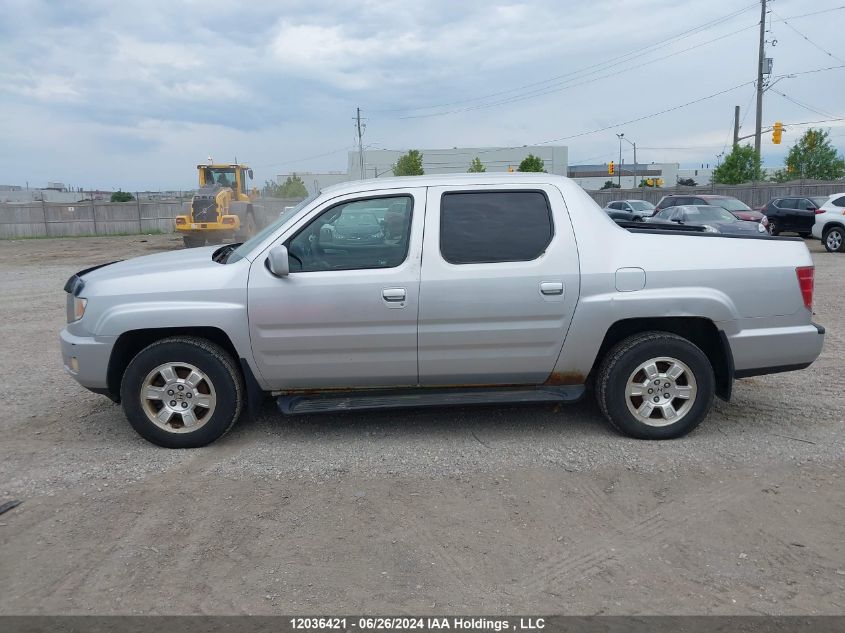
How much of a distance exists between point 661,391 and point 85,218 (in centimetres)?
4042

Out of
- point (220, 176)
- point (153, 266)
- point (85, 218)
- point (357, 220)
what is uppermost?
point (220, 176)

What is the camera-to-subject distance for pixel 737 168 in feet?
165

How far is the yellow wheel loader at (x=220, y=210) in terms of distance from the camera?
24844mm

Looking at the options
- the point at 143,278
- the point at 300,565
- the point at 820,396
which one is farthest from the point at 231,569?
the point at 820,396

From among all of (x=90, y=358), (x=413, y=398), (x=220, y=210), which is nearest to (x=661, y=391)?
(x=413, y=398)

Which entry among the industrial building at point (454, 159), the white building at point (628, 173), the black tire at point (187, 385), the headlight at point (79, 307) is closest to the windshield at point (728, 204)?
the black tire at point (187, 385)

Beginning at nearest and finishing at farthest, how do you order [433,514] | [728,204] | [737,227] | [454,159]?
[433,514]
[737,227]
[728,204]
[454,159]

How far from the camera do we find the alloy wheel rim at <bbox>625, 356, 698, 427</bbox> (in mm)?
4965

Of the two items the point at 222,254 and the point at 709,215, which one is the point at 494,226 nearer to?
the point at 222,254

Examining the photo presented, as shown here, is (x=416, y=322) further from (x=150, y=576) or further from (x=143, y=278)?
(x=150, y=576)

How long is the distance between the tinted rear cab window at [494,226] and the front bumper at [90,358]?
7.92 feet

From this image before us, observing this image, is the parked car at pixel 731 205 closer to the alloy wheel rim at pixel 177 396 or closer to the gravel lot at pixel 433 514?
the gravel lot at pixel 433 514

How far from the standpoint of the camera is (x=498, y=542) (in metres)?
3.68

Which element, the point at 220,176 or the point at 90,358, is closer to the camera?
the point at 90,358
